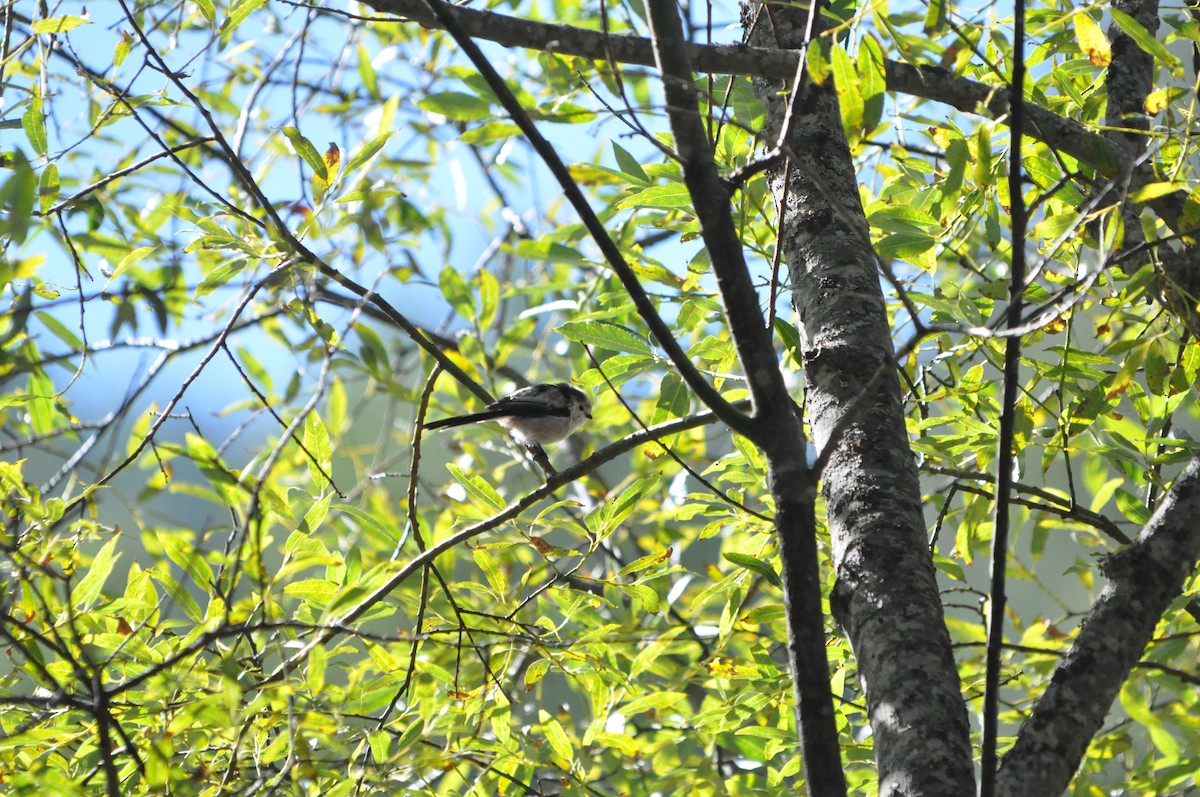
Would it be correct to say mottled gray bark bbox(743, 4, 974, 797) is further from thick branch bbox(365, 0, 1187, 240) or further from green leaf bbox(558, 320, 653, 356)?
green leaf bbox(558, 320, 653, 356)

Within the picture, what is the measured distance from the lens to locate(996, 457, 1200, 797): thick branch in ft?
6.04

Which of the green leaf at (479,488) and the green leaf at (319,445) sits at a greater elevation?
the green leaf at (319,445)

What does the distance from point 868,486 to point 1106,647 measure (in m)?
0.57

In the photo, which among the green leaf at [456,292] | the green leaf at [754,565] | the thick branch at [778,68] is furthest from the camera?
the green leaf at [456,292]

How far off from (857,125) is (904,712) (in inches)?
43.3

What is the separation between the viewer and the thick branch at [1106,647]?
72.5 inches

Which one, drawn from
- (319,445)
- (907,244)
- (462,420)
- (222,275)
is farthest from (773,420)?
(462,420)

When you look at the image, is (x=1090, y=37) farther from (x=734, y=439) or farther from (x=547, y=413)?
(x=547, y=413)

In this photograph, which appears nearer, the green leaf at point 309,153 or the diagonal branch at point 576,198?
the diagonal branch at point 576,198

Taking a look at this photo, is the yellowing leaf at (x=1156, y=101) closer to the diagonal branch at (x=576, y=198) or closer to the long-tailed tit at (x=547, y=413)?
the diagonal branch at (x=576, y=198)

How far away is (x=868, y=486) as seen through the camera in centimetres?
209

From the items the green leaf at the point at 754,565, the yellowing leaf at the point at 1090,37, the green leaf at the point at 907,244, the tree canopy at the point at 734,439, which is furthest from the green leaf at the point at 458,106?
the yellowing leaf at the point at 1090,37

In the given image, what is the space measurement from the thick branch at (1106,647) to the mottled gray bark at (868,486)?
0.63 feet

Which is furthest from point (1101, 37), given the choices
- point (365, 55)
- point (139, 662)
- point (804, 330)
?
point (365, 55)
